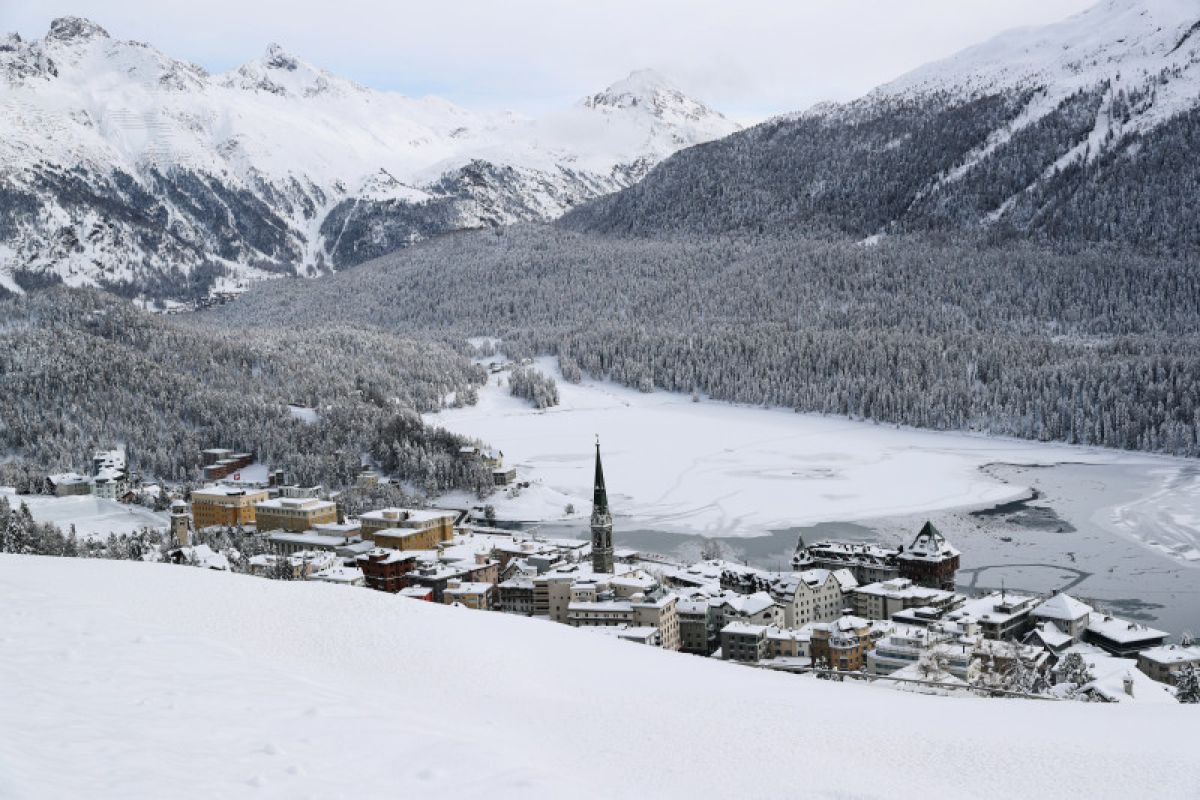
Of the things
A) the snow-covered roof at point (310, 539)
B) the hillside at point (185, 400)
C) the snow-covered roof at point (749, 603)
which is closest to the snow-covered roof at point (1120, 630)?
the snow-covered roof at point (749, 603)

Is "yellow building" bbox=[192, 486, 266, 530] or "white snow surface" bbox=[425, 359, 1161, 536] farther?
"white snow surface" bbox=[425, 359, 1161, 536]

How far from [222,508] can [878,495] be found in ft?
151

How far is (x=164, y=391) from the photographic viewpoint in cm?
11056

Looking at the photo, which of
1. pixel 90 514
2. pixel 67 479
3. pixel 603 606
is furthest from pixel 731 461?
pixel 67 479

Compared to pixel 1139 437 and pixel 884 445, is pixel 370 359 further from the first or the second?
pixel 1139 437

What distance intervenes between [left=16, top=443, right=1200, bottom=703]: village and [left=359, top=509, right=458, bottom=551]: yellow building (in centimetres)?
12

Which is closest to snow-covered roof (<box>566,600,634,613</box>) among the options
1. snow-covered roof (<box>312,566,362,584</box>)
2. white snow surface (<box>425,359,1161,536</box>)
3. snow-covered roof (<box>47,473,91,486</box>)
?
snow-covered roof (<box>312,566,362,584</box>)

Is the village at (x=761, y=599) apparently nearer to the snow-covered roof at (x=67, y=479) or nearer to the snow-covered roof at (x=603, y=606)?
the snow-covered roof at (x=603, y=606)

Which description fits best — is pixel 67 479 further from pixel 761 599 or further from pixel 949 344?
pixel 949 344

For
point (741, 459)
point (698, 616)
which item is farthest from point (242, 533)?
point (741, 459)

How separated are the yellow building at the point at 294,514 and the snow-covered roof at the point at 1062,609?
43.7 m

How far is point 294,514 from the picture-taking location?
7188cm

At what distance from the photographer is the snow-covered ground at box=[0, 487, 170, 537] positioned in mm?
70188

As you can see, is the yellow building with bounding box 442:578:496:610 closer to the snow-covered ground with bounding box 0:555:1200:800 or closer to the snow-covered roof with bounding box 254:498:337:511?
the snow-covered roof with bounding box 254:498:337:511
